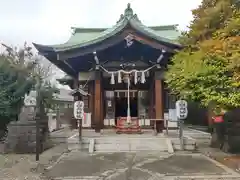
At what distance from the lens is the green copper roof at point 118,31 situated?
49.3 feet

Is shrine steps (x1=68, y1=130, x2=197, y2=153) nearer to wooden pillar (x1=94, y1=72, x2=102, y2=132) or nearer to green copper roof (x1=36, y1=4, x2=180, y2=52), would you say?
wooden pillar (x1=94, y1=72, x2=102, y2=132)

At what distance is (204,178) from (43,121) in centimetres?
948

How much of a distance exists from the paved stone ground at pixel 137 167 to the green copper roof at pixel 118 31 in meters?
6.08

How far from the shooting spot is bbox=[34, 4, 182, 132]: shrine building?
1512cm

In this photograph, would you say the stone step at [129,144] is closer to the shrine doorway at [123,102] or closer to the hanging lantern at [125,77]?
the hanging lantern at [125,77]

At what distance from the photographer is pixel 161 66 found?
16219 mm

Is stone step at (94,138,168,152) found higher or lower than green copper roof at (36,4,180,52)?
lower

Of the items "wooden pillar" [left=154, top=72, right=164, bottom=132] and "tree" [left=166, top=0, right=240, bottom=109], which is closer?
"tree" [left=166, top=0, right=240, bottom=109]

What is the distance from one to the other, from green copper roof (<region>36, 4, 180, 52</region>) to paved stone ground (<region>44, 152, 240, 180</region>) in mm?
6083

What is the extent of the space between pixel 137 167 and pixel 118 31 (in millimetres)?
7822

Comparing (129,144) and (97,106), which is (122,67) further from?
(129,144)

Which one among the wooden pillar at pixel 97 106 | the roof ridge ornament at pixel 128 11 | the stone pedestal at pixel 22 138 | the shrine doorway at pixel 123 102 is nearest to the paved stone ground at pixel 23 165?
the stone pedestal at pixel 22 138

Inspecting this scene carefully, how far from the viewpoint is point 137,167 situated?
9484 mm

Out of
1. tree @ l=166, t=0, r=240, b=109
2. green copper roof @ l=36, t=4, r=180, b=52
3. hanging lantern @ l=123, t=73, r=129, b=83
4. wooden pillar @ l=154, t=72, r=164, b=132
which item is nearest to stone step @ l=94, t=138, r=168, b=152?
wooden pillar @ l=154, t=72, r=164, b=132
